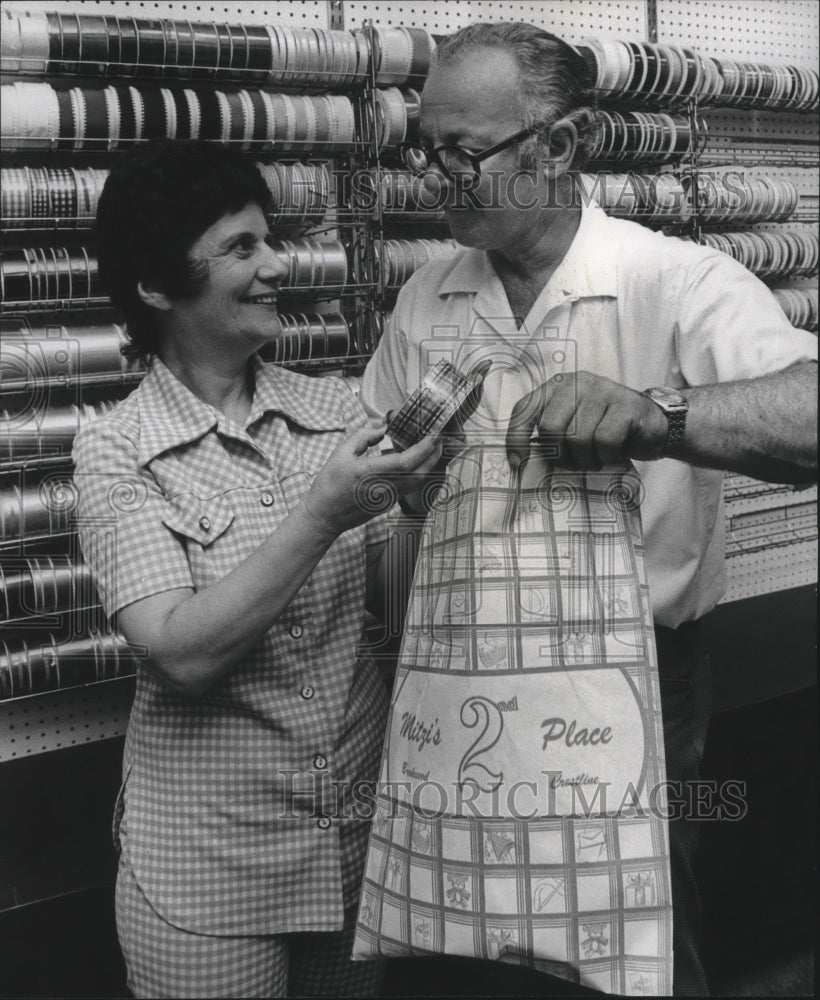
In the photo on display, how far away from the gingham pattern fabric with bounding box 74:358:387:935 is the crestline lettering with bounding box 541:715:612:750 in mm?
372

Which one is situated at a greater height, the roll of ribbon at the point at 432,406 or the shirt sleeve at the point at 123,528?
the roll of ribbon at the point at 432,406

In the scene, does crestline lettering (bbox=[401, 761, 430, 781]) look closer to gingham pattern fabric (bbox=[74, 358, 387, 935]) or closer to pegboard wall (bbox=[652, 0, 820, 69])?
gingham pattern fabric (bbox=[74, 358, 387, 935])

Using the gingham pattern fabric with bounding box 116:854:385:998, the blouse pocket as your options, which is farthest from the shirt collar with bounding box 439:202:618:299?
the gingham pattern fabric with bounding box 116:854:385:998

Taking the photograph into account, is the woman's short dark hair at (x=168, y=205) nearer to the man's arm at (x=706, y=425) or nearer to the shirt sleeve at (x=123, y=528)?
the shirt sleeve at (x=123, y=528)

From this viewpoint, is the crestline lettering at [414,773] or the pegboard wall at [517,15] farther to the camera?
the pegboard wall at [517,15]

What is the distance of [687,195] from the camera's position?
2.78 m

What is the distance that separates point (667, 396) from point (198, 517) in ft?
1.90

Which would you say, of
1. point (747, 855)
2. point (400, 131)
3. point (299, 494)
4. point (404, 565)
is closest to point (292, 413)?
→ point (299, 494)

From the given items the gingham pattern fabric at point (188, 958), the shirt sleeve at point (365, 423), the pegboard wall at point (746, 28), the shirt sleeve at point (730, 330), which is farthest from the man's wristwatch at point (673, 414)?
the pegboard wall at point (746, 28)

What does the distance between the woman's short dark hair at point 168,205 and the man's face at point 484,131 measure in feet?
0.96

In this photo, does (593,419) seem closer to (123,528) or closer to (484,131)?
(484,131)

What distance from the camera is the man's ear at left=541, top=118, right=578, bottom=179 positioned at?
1336 mm

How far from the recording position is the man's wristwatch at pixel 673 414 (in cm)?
112

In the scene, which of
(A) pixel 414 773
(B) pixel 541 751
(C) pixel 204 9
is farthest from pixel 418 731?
(C) pixel 204 9
